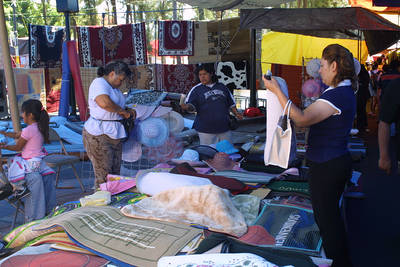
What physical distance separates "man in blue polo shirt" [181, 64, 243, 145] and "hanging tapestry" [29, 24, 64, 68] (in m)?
7.59

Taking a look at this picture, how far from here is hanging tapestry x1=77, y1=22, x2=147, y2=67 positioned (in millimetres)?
10727

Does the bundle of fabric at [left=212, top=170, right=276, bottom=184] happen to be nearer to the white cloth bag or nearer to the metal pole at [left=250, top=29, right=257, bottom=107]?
the white cloth bag

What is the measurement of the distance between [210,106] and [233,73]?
18.7ft

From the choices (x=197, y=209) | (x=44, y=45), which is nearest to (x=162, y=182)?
(x=197, y=209)

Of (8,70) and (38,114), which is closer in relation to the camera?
(8,70)

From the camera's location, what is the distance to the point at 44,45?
11523 mm

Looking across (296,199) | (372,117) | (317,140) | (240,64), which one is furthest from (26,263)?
(372,117)

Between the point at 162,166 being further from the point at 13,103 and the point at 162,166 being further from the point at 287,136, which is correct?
the point at 287,136

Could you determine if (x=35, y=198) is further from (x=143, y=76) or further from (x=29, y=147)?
(x=143, y=76)

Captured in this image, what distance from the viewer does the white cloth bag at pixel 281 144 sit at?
2336 mm

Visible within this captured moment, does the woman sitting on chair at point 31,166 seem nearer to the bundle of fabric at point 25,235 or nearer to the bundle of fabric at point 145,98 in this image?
the bundle of fabric at point 145,98

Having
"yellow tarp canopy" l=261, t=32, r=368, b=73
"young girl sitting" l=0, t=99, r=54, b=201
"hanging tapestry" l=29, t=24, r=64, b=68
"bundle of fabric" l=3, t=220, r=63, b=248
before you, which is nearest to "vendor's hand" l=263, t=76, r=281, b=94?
"bundle of fabric" l=3, t=220, r=63, b=248

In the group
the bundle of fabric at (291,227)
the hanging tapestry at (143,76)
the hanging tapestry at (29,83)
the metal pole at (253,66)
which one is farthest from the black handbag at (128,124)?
the hanging tapestry at (29,83)

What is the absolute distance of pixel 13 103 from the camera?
12.3ft
